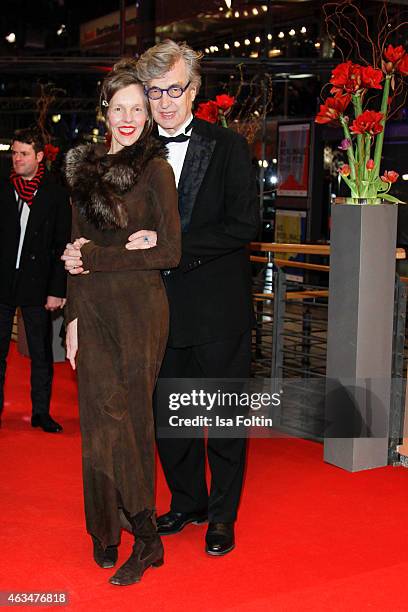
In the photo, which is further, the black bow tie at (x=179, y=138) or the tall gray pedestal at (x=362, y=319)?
the tall gray pedestal at (x=362, y=319)

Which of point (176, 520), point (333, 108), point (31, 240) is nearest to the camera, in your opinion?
point (176, 520)

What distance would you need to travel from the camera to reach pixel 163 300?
3.05m

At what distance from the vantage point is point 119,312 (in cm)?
296

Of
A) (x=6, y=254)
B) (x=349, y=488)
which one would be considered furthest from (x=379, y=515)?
(x=6, y=254)

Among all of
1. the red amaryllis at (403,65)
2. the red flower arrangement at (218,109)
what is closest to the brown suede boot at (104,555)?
the red amaryllis at (403,65)

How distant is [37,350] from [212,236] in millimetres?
2214

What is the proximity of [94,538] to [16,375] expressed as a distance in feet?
11.8

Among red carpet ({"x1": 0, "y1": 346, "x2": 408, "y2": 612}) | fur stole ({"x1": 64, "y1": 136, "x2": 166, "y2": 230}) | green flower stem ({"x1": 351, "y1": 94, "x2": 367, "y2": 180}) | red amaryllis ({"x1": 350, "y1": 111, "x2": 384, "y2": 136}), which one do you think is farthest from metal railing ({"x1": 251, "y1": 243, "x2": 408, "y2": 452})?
fur stole ({"x1": 64, "y1": 136, "x2": 166, "y2": 230})

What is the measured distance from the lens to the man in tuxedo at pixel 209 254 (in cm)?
316

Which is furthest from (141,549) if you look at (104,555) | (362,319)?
(362,319)

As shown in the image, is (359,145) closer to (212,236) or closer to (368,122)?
(368,122)

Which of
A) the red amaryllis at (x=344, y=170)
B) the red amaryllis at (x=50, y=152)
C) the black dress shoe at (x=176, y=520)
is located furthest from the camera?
the red amaryllis at (x=50, y=152)

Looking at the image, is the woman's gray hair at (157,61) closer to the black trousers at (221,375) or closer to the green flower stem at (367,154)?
the black trousers at (221,375)

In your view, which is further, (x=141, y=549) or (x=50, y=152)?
(x=50, y=152)
